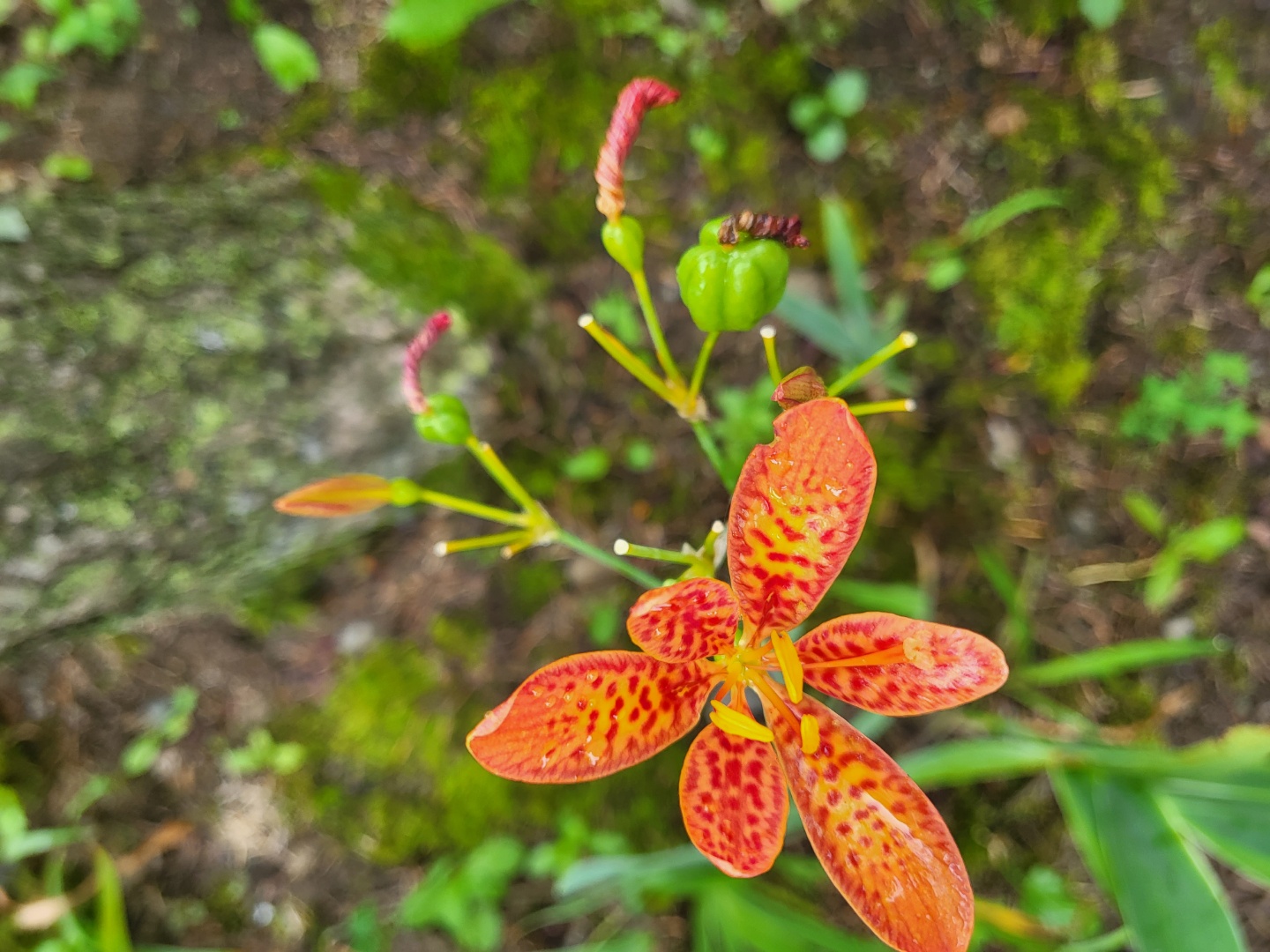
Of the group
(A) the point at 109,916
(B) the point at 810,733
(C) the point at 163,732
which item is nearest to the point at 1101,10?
(B) the point at 810,733

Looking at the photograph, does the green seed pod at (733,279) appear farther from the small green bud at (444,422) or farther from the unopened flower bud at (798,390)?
the small green bud at (444,422)

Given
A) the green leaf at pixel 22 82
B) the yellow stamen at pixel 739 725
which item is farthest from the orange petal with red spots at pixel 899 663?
the green leaf at pixel 22 82

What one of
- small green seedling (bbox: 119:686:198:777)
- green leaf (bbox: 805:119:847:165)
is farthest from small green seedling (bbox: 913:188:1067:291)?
small green seedling (bbox: 119:686:198:777)

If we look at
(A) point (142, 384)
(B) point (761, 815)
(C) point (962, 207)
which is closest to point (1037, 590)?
A: (C) point (962, 207)

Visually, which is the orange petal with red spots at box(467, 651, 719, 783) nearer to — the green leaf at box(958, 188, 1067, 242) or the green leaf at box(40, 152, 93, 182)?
the green leaf at box(958, 188, 1067, 242)

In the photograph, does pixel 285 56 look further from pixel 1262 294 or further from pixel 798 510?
pixel 1262 294

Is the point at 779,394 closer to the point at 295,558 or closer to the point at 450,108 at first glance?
the point at 295,558
